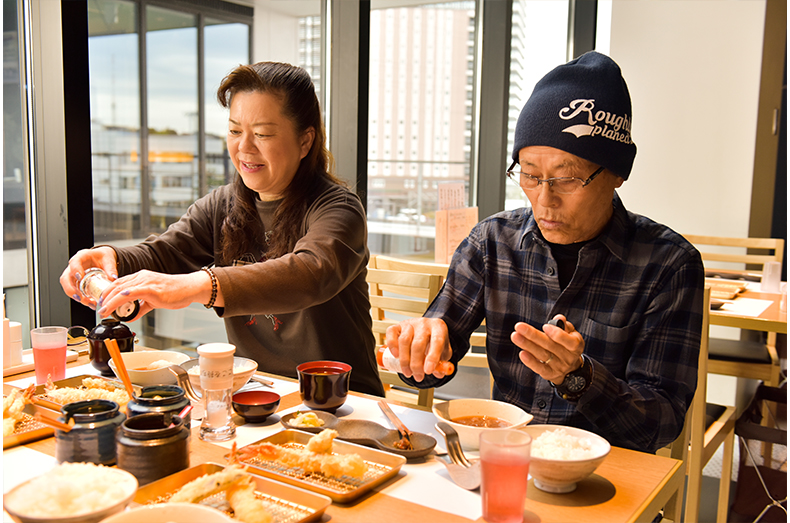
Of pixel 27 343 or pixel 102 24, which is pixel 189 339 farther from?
pixel 102 24

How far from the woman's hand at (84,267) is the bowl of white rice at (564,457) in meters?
1.12

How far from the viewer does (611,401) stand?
4.00ft

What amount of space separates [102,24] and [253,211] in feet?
3.71

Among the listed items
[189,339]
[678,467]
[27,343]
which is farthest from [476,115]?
[678,467]

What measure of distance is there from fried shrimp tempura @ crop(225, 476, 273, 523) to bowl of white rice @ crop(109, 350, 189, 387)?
2.03 feet

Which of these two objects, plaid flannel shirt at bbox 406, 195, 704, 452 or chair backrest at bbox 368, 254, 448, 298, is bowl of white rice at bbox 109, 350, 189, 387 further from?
chair backrest at bbox 368, 254, 448, 298

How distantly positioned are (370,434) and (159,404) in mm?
385

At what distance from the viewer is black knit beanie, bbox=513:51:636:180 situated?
1.34m

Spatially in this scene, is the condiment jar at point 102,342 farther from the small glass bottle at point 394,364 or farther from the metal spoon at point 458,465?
the metal spoon at point 458,465

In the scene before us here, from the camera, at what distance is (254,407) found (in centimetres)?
122

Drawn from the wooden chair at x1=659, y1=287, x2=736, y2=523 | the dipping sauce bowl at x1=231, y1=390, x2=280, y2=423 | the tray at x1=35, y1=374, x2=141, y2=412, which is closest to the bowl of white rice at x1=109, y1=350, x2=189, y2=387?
the tray at x1=35, y1=374, x2=141, y2=412

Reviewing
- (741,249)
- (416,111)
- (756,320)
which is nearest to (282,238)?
(756,320)

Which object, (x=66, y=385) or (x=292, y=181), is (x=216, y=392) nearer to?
(x=66, y=385)

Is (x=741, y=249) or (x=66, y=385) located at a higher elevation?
(x=741, y=249)
